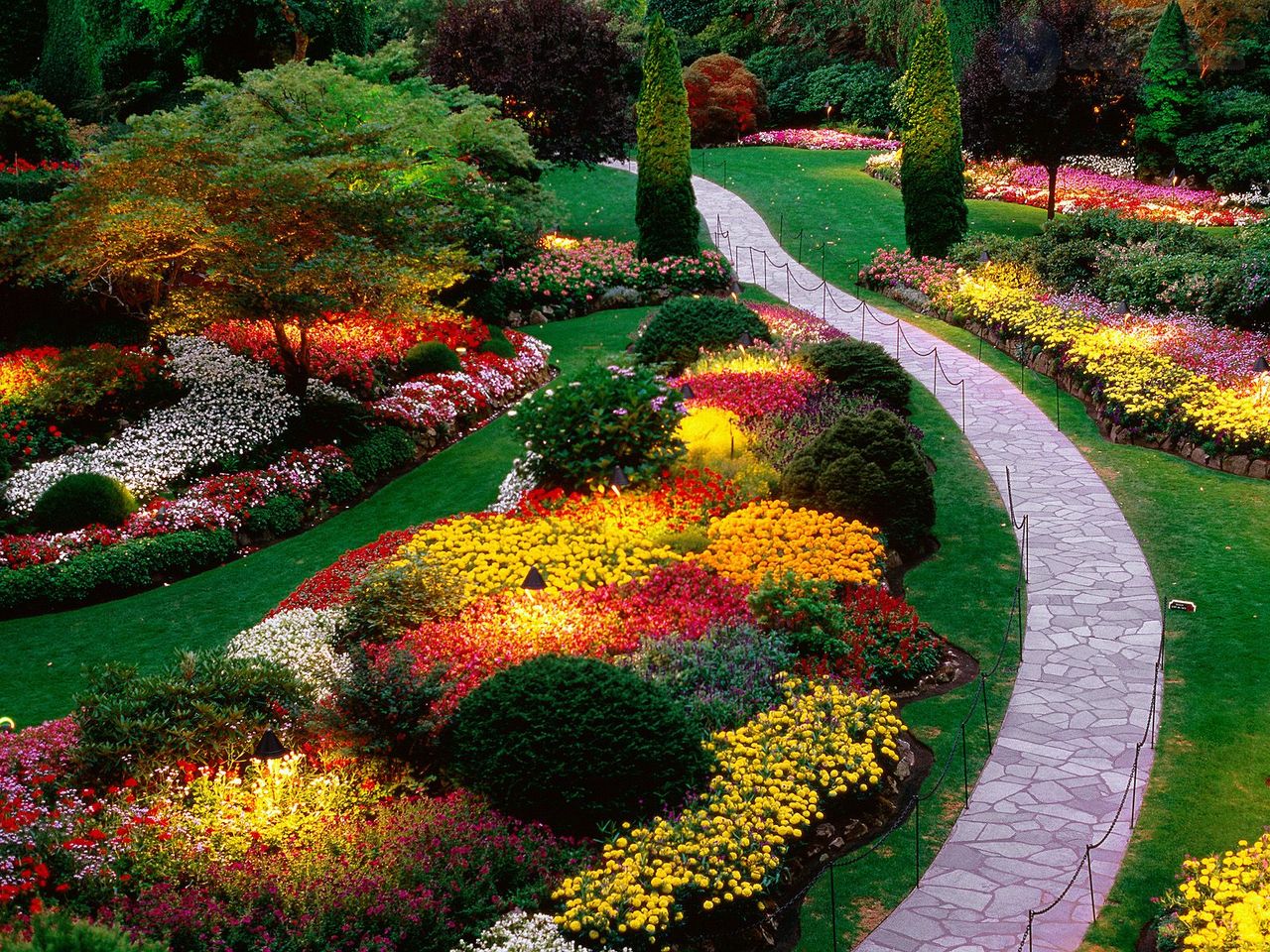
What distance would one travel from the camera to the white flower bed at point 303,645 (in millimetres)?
9367

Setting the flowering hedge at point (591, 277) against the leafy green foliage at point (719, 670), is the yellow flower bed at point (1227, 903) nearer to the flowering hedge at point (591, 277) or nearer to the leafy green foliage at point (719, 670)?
the leafy green foliage at point (719, 670)

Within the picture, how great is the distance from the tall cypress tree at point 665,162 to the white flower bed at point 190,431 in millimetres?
10090

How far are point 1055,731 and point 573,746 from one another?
440cm

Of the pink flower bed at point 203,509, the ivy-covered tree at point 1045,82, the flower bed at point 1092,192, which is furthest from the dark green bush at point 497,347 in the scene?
the flower bed at point 1092,192

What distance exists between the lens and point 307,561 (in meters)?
13.4

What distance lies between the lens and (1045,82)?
1004 inches

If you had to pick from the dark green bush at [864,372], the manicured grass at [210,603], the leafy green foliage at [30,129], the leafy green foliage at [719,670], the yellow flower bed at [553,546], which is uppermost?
the leafy green foliage at [30,129]

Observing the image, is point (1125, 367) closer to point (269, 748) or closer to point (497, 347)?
point (497, 347)

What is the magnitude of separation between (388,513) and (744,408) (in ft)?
15.8

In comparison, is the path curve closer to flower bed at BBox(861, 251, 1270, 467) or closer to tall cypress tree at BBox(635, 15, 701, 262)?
flower bed at BBox(861, 251, 1270, 467)

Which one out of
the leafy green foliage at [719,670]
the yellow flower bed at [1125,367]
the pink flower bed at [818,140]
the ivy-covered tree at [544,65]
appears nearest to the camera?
the leafy green foliage at [719,670]

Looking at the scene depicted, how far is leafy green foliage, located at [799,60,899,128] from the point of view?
41719 mm

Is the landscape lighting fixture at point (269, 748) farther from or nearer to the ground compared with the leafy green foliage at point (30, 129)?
nearer to the ground

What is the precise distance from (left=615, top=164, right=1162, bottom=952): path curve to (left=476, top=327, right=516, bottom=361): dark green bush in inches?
312
